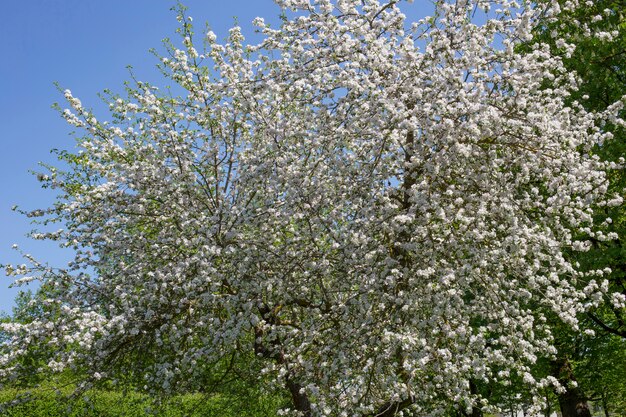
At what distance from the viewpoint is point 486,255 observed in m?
8.92

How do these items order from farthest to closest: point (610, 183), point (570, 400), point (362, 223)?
point (570, 400)
point (610, 183)
point (362, 223)

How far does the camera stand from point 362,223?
9594mm

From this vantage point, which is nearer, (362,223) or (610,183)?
(362,223)

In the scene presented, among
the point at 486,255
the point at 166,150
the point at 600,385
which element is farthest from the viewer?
the point at 600,385

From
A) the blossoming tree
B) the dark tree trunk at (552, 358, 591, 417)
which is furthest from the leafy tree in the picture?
the blossoming tree

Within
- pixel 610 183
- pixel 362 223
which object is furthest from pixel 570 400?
pixel 362 223

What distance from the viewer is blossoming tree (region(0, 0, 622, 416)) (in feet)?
29.7

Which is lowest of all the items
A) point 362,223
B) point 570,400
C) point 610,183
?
point 570,400

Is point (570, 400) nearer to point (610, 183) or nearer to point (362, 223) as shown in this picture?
point (610, 183)

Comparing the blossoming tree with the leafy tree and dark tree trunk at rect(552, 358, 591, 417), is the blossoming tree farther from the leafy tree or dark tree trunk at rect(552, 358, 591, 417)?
dark tree trunk at rect(552, 358, 591, 417)

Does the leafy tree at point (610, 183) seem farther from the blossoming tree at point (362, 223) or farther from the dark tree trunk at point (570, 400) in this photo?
the blossoming tree at point (362, 223)

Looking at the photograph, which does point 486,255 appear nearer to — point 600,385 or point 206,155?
point 206,155

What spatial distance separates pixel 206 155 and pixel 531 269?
6.73m

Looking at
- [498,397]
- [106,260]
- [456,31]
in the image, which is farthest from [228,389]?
[498,397]
